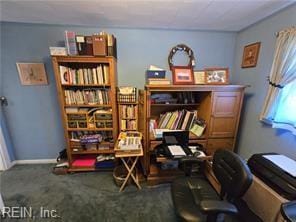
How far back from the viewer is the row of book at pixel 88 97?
214 centimetres

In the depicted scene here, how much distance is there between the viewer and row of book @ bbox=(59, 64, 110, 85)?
6.74 feet

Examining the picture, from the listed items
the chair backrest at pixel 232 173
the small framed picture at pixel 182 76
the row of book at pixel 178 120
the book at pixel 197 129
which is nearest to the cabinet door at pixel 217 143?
the book at pixel 197 129

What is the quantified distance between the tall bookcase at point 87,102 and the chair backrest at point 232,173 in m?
1.44

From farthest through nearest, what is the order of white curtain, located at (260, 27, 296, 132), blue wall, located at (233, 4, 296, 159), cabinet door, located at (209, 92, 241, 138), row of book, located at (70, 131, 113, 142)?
row of book, located at (70, 131, 113, 142)
cabinet door, located at (209, 92, 241, 138)
blue wall, located at (233, 4, 296, 159)
white curtain, located at (260, 27, 296, 132)

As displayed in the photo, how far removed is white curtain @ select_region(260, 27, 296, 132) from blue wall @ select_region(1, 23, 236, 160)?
0.90 meters

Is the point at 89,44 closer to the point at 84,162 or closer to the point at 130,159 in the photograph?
the point at 130,159

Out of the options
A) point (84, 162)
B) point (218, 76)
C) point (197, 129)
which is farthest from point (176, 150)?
point (84, 162)

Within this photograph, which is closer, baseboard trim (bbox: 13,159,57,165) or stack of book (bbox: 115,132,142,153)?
stack of book (bbox: 115,132,142,153)

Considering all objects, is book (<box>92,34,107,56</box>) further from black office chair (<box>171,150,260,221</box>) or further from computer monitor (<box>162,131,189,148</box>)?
black office chair (<box>171,150,260,221</box>)

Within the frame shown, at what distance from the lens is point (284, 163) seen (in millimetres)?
1349

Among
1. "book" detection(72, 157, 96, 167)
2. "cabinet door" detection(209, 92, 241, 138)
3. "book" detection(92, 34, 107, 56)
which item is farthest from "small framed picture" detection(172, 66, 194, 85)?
"book" detection(72, 157, 96, 167)

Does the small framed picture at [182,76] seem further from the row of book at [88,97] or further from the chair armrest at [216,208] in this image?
the chair armrest at [216,208]

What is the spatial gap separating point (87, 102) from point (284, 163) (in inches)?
91.6

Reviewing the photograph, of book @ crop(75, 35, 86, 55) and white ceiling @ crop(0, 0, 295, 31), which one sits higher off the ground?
white ceiling @ crop(0, 0, 295, 31)
